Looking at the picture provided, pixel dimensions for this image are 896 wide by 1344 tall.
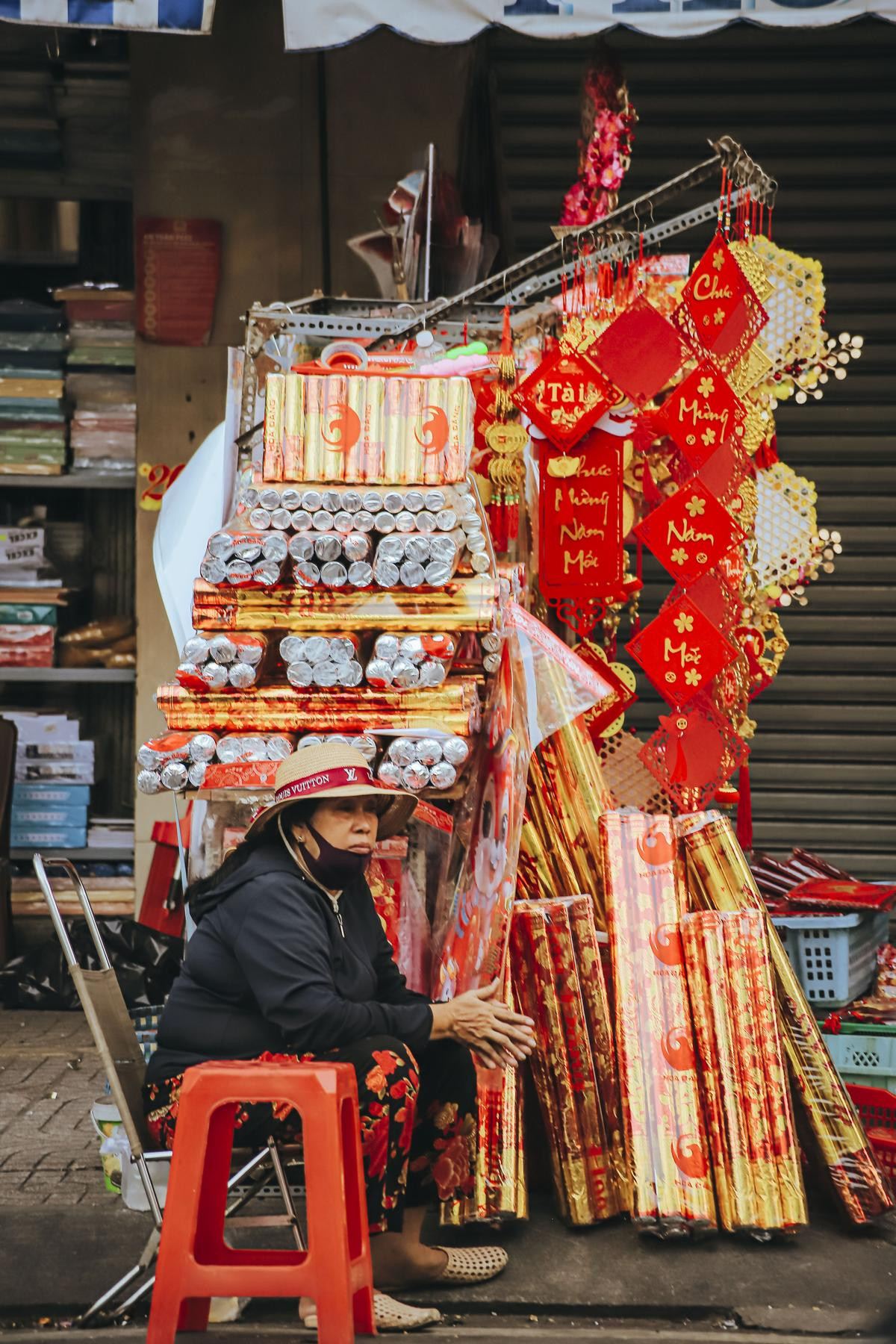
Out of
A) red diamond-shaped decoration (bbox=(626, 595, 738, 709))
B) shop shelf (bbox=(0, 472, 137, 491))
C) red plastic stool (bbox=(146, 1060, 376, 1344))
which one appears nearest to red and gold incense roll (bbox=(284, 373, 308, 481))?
red diamond-shaped decoration (bbox=(626, 595, 738, 709))

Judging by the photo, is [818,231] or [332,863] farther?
[818,231]

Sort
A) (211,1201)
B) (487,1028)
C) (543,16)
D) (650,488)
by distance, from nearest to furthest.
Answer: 1. (211,1201)
2. (487,1028)
3. (543,16)
4. (650,488)

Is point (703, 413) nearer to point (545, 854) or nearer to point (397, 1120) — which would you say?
point (545, 854)

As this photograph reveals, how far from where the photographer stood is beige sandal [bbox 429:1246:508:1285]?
3.70 meters

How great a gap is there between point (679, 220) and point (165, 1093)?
327 centimetres

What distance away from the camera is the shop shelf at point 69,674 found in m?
6.91

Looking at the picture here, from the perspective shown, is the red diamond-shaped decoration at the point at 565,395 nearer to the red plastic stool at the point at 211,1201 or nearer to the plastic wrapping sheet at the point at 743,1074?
the plastic wrapping sheet at the point at 743,1074

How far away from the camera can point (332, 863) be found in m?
3.61

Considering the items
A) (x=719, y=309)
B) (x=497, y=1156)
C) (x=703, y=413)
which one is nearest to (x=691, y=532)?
(x=703, y=413)

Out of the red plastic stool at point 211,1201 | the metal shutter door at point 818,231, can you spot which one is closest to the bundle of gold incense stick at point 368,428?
the red plastic stool at point 211,1201

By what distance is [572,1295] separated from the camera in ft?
12.0

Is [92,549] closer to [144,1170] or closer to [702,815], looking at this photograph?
[702,815]

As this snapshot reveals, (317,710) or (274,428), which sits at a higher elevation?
(274,428)

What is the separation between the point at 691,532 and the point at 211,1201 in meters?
2.58
